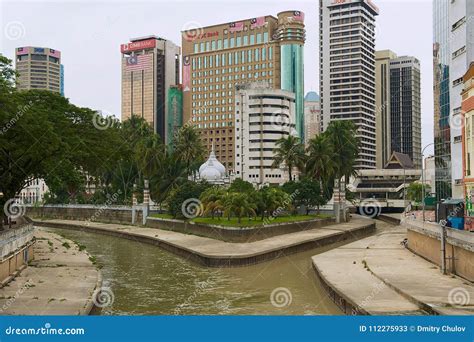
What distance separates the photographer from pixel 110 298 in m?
29.3

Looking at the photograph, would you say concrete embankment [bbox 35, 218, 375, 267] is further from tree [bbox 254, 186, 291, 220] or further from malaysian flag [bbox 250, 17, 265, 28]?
malaysian flag [bbox 250, 17, 265, 28]

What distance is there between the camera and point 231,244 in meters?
52.2

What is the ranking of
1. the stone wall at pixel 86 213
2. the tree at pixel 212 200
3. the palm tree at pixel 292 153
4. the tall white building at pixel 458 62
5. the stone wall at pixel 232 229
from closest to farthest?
the stone wall at pixel 232 229 < the tree at pixel 212 200 < the tall white building at pixel 458 62 < the stone wall at pixel 86 213 < the palm tree at pixel 292 153

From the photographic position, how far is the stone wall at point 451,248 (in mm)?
30250

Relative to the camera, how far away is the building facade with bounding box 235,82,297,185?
5728 inches

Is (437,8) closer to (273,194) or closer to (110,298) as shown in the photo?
(273,194)

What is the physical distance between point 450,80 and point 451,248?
3794 cm

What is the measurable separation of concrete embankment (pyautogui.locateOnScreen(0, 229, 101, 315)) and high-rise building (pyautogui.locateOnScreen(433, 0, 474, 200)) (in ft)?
141

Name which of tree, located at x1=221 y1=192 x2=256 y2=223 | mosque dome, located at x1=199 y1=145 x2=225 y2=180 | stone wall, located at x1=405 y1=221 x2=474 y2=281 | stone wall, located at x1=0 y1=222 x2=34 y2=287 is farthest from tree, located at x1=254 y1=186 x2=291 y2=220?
stone wall, located at x1=0 y1=222 x2=34 y2=287

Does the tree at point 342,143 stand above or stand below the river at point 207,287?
above

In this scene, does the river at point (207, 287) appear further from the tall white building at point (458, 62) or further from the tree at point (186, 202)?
the tall white building at point (458, 62)

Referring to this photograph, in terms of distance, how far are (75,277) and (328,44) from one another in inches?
6962

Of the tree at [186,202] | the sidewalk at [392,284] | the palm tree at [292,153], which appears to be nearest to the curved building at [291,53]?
the palm tree at [292,153]

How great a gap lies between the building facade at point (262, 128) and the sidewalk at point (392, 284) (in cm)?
9914
